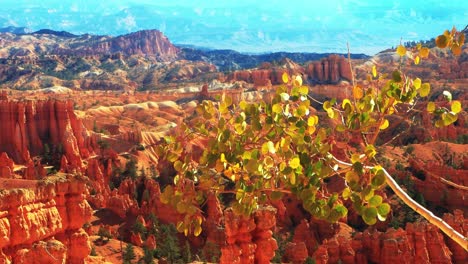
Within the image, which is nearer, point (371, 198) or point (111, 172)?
point (371, 198)

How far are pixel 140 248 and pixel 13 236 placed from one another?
11.6 m

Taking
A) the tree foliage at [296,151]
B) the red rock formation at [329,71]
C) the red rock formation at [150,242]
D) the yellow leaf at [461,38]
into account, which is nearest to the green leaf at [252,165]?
the tree foliage at [296,151]

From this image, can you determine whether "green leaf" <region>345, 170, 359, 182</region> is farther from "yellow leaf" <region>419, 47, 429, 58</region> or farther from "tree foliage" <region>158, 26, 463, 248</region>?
"yellow leaf" <region>419, 47, 429, 58</region>

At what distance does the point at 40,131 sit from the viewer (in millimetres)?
49625

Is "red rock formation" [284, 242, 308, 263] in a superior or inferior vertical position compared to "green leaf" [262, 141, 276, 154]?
inferior

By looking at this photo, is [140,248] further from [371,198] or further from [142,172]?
[371,198]

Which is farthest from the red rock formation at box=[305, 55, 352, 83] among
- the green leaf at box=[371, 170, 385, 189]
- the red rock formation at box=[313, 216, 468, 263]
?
the green leaf at box=[371, 170, 385, 189]

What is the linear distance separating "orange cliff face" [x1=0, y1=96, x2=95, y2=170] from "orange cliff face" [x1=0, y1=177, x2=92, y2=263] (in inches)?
1018

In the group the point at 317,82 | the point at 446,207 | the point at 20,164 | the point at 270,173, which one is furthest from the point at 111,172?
the point at 317,82

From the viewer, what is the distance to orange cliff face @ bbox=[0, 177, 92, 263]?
665 inches

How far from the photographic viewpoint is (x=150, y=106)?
89.6m

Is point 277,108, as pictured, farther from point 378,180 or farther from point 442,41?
point 442,41

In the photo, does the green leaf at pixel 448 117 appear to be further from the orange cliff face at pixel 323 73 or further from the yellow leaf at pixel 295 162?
the orange cliff face at pixel 323 73

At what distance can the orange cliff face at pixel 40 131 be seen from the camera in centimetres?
4712
